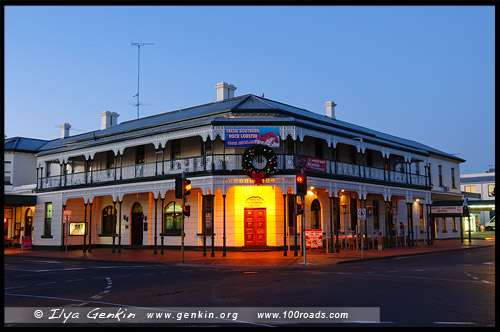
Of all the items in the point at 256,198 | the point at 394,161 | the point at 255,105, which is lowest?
the point at 256,198

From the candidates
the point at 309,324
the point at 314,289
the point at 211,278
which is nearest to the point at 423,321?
the point at 309,324

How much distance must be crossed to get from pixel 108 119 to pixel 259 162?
816 inches

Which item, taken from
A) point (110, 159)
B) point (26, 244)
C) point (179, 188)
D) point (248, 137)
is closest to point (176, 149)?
point (110, 159)

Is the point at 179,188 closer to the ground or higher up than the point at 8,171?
closer to the ground

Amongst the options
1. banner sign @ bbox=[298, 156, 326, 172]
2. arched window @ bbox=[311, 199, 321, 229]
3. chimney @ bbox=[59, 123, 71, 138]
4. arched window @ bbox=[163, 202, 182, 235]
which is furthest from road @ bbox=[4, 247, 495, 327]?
chimney @ bbox=[59, 123, 71, 138]

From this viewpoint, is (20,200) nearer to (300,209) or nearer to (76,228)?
(76,228)

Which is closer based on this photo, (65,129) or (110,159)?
(110,159)

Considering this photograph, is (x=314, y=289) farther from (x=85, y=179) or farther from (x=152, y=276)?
(x=85, y=179)

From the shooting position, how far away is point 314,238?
86.0 feet

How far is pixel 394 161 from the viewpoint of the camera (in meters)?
37.8

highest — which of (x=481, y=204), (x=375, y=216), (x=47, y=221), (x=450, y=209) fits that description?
(x=481, y=204)

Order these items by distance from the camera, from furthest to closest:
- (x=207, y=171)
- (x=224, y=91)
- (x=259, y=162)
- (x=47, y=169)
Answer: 1. (x=47, y=169)
2. (x=224, y=91)
3. (x=207, y=171)
4. (x=259, y=162)

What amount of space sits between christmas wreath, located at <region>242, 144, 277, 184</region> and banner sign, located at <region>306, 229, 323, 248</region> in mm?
3927
